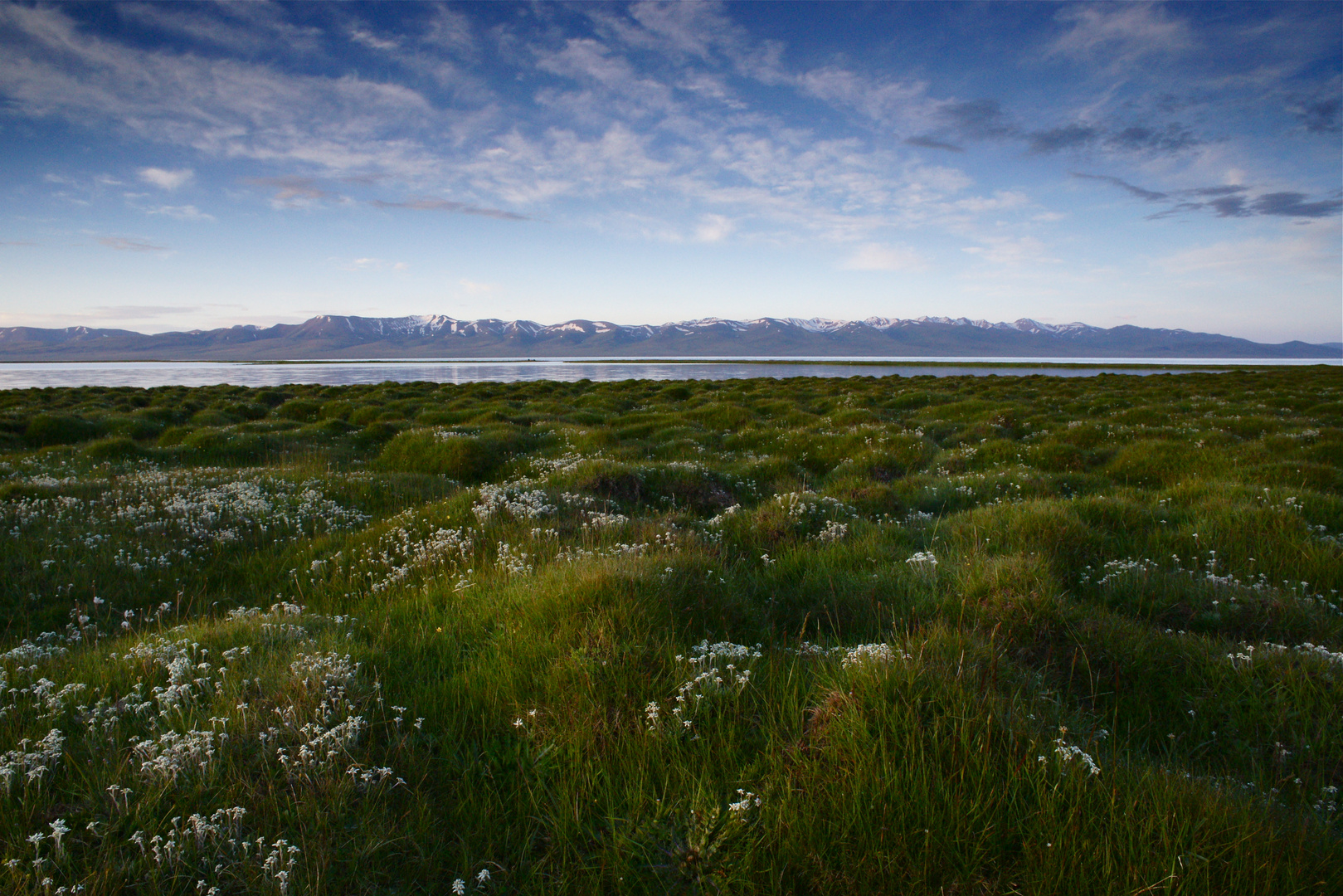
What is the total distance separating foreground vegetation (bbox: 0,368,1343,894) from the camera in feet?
8.61

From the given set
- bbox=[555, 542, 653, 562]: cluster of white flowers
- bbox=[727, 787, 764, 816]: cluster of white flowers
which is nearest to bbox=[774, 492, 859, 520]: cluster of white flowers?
bbox=[555, 542, 653, 562]: cluster of white flowers

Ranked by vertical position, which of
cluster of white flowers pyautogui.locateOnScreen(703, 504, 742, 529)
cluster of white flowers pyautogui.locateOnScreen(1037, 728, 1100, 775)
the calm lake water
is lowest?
cluster of white flowers pyautogui.locateOnScreen(703, 504, 742, 529)

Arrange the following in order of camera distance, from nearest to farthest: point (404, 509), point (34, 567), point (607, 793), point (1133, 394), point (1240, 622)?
1. point (607, 793)
2. point (1240, 622)
3. point (34, 567)
4. point (404, 509)
5. point (1133, 394)

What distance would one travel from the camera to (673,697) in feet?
12.0

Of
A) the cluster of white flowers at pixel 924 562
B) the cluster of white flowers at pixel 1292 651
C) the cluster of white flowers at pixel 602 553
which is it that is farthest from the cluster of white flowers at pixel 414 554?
the cluster of white flowers at pixel 1292 651

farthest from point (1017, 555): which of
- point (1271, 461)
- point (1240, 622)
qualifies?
point (1271, 461)

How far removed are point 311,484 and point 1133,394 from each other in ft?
122

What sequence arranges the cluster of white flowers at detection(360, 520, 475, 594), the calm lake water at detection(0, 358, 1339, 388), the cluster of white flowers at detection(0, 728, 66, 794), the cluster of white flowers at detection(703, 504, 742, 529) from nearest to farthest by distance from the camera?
the cluster of white flowers at detection(0, 728, 66, 794)
the cluster of white flowers at detection(360, 520, 475, 594)
the cluster of white flowers at detection(703, 504, 742, 529)
the calm lake water at detection(0, 358, 1339, 388)

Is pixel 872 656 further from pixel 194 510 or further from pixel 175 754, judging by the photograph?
pixel 194 510

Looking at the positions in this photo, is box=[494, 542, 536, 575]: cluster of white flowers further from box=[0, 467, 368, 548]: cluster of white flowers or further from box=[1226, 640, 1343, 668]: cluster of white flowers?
box=[1226, 640, 1343, 668]: cluster of white flowers

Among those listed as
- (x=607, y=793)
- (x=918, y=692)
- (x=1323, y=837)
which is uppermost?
(x=918, y=692)

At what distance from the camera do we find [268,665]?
3.93m

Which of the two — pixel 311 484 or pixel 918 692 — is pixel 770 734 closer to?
pixel 918 692

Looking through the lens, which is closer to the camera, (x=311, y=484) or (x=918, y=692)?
(x=918, y=692)
